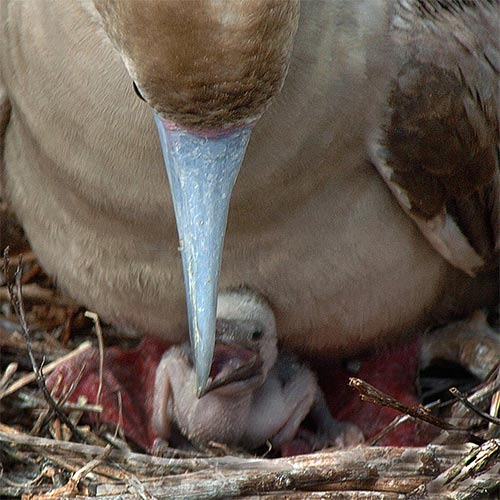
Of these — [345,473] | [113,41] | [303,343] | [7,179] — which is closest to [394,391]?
[303,343]

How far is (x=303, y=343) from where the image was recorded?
3.33 metres

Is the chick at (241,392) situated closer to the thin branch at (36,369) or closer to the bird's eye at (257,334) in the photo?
the bird's eye at (257,334)

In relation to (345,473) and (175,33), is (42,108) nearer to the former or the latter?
(175,33)

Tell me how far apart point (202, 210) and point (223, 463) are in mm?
603

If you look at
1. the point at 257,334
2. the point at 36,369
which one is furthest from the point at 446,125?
the point at 36,369

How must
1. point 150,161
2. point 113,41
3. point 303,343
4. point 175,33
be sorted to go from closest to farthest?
point 175,33
point 113,41
point 150,161
point 303,343

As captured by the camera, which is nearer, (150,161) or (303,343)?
(150,161)

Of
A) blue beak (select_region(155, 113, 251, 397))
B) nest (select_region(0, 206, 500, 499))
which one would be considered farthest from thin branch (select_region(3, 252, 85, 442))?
blue beak (select_region(155, 113, 251, 397))

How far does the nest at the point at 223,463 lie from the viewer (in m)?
2.54

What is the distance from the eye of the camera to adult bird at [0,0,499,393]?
2518 millimetres

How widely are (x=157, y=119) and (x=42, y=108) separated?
55 centimetres

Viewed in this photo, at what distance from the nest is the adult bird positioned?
241 mm

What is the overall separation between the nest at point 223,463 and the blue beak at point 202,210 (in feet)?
1.05

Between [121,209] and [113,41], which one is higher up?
[113,41]
